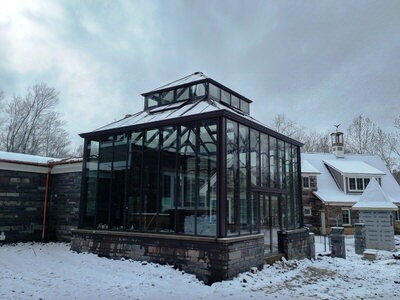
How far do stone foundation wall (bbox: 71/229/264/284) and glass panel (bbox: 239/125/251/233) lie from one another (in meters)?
0.41

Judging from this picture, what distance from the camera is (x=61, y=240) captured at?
1228cm

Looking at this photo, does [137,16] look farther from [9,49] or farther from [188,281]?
[188,281]

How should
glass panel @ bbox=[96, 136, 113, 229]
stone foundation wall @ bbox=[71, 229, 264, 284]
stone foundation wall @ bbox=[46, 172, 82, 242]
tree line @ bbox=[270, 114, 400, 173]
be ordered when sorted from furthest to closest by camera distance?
tree line @ bbox=[270, 114, 400, 173]
stone foundation wall @ bbox=[46, 172, 82, 242]
glass panel @ bbox=[96, 136, 113, 229]
stone foundation wall @ bbox=[71, 229, 264, 284]

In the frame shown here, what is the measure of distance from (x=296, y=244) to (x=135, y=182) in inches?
217

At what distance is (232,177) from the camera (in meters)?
7.91

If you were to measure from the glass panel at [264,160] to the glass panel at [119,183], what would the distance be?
4.04 meters

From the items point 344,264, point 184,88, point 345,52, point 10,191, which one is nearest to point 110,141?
point 184,88

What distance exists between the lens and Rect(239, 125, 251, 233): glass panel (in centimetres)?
798

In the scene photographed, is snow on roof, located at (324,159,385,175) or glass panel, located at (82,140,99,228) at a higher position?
snow on roof, located at (324,159,385,175)

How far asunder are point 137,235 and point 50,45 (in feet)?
25.1

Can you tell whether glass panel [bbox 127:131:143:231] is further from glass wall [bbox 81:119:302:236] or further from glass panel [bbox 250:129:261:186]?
glass panel [bbox 250:129:261:186]

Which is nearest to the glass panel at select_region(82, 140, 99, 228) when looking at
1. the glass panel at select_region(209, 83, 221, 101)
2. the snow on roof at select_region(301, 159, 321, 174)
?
the glass panel at select_region(209, 83, 221, 101)

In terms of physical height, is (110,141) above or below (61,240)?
above

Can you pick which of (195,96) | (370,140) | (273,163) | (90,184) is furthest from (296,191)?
(370,140)
